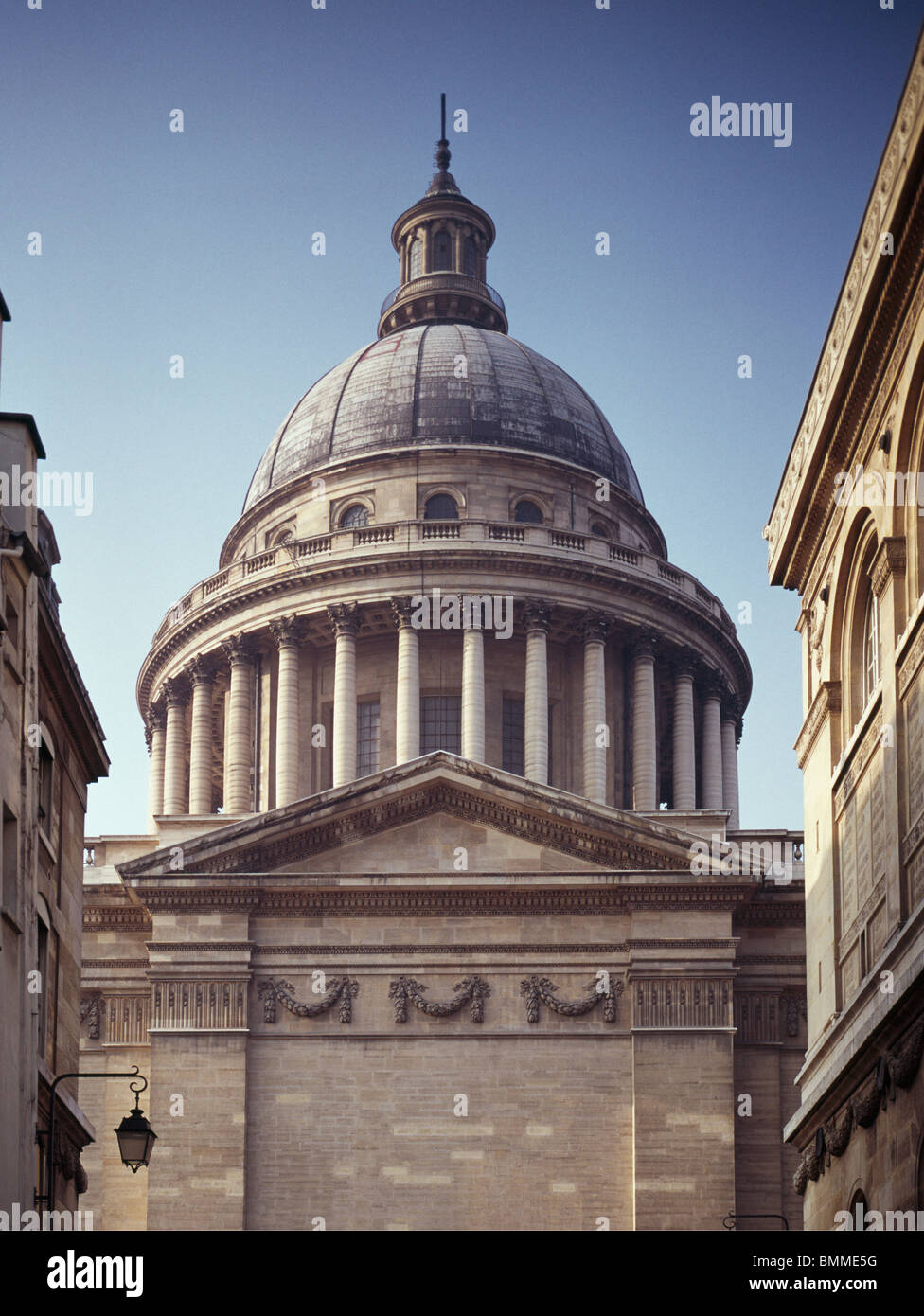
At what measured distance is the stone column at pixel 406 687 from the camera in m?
Answer: 64.2

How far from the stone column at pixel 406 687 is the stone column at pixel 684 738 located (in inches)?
349

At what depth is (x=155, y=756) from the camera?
73.2 metres

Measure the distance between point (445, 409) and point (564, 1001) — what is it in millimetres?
29768

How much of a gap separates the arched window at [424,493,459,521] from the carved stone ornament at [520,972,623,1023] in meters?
25.4

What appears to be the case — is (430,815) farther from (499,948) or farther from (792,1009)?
Result: (792,1009)

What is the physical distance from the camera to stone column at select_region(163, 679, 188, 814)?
71438mm

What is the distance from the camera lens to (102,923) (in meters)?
50.8

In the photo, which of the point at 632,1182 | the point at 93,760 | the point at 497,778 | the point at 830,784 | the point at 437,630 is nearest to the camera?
the point at 830,784

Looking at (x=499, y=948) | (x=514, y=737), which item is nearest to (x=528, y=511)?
(x=514, y=737)

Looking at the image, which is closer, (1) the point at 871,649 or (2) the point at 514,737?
(1) the point at 871,649

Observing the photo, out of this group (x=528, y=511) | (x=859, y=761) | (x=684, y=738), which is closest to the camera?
(x=859, y=761)
